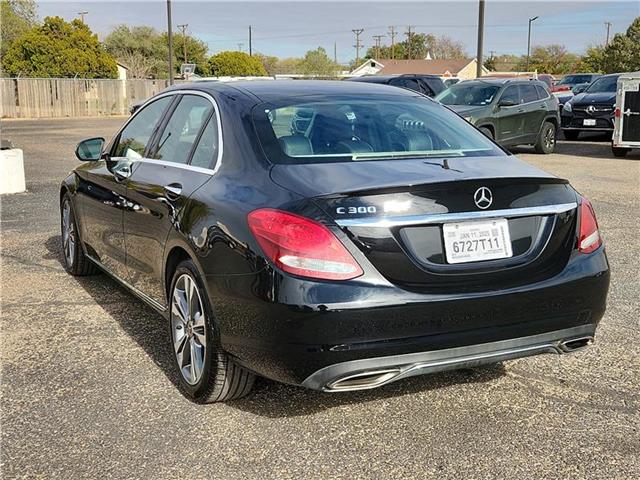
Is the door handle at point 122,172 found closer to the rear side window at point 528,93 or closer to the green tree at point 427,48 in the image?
the rear side window at point 528,93

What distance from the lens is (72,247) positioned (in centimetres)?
600

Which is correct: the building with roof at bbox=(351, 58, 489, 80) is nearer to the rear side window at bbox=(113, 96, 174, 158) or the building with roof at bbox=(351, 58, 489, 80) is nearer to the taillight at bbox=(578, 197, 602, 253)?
the rear side window at bbox=(113, 96, 174, 158)

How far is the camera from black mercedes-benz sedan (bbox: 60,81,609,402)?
2.97m

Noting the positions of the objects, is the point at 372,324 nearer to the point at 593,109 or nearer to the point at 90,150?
the point at 90,150

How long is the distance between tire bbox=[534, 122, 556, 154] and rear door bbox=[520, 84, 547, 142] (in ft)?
0.50

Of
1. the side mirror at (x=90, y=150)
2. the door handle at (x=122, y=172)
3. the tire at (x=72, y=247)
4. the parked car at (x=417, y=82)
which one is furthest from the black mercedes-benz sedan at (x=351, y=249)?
the parked car at (x=417, y=82)

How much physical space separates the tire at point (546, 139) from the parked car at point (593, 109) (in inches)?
61.6

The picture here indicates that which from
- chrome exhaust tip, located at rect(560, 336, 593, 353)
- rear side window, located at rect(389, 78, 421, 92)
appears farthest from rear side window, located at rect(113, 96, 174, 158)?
rear side window, located at rect(389, 78, 421, 92)

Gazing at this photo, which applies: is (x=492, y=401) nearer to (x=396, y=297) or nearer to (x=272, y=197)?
(x=396, y=297)

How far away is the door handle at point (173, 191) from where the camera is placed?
3846mm

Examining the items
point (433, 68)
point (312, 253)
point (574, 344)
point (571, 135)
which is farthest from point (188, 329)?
point (433, 68)

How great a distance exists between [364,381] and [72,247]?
3.70 meters

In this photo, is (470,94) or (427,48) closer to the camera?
(470,94)

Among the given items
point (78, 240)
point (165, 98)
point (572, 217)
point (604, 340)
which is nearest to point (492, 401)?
point (572, 217)
